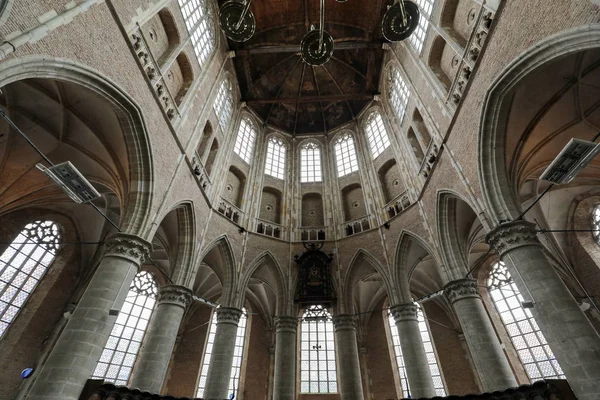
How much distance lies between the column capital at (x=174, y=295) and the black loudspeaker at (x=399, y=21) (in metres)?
10.5

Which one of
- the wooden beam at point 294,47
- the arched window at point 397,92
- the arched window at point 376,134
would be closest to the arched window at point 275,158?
the wooden beam at point 294,47

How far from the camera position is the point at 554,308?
7035 millimetres

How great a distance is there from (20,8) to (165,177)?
228 inches

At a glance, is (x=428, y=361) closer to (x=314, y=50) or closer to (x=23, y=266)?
(x=314, y=50)

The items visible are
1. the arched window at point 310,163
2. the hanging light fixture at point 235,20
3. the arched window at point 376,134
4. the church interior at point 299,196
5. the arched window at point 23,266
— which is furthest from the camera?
the arched window at point 310,163

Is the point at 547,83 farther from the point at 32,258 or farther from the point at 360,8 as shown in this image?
the point at 32,258

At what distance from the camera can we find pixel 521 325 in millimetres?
16156

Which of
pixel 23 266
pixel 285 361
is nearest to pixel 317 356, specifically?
pixel 285 361

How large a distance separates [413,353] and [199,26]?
56.1ft

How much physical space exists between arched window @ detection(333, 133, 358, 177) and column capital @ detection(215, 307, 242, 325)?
1099cm

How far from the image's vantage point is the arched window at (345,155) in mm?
20469

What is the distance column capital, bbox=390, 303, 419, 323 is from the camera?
1269 centimetres

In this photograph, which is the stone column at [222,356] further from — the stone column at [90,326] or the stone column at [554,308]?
the stone column at [554,308]

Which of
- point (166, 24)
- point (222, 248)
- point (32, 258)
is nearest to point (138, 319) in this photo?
point (32, 258)
